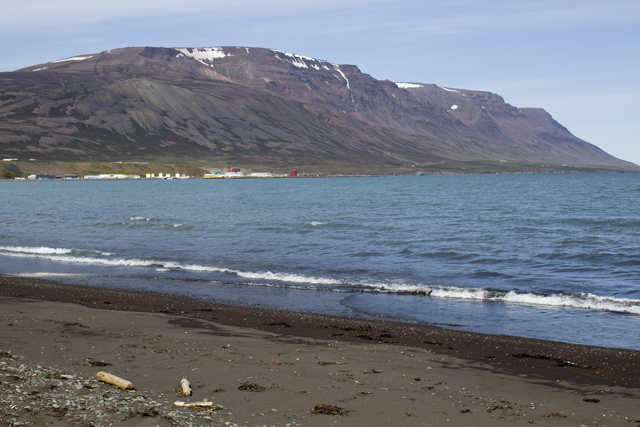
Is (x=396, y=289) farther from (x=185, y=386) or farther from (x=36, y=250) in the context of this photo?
(x=36, y=250)

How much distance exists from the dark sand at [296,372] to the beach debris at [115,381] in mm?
145

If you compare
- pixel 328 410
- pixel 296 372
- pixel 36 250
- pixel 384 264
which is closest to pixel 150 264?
pixel 36 250

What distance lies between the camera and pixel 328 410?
8.12 metres

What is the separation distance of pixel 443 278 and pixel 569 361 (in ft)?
36.7

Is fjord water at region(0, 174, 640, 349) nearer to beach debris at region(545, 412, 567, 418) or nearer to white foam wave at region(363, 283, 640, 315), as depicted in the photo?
white foam wave at region(363, 283, 640, 315)

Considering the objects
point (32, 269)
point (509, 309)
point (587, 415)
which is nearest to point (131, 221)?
point (32, 269)

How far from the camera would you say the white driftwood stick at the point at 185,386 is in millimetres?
8497

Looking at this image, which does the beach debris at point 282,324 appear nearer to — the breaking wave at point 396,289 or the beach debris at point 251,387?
the beach debris at point 251,387

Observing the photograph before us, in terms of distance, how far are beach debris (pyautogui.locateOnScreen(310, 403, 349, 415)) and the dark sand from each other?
0.11m

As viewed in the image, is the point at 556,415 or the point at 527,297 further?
the point at 527,297

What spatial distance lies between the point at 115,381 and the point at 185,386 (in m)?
1.11

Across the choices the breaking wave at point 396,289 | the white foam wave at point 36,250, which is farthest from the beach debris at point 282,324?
the white foam wave at point 36,250

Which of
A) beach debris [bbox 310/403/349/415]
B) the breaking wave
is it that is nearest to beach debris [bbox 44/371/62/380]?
beach debris [bbox 310/403/349/415]

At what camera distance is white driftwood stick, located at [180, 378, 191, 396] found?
8497 mm
